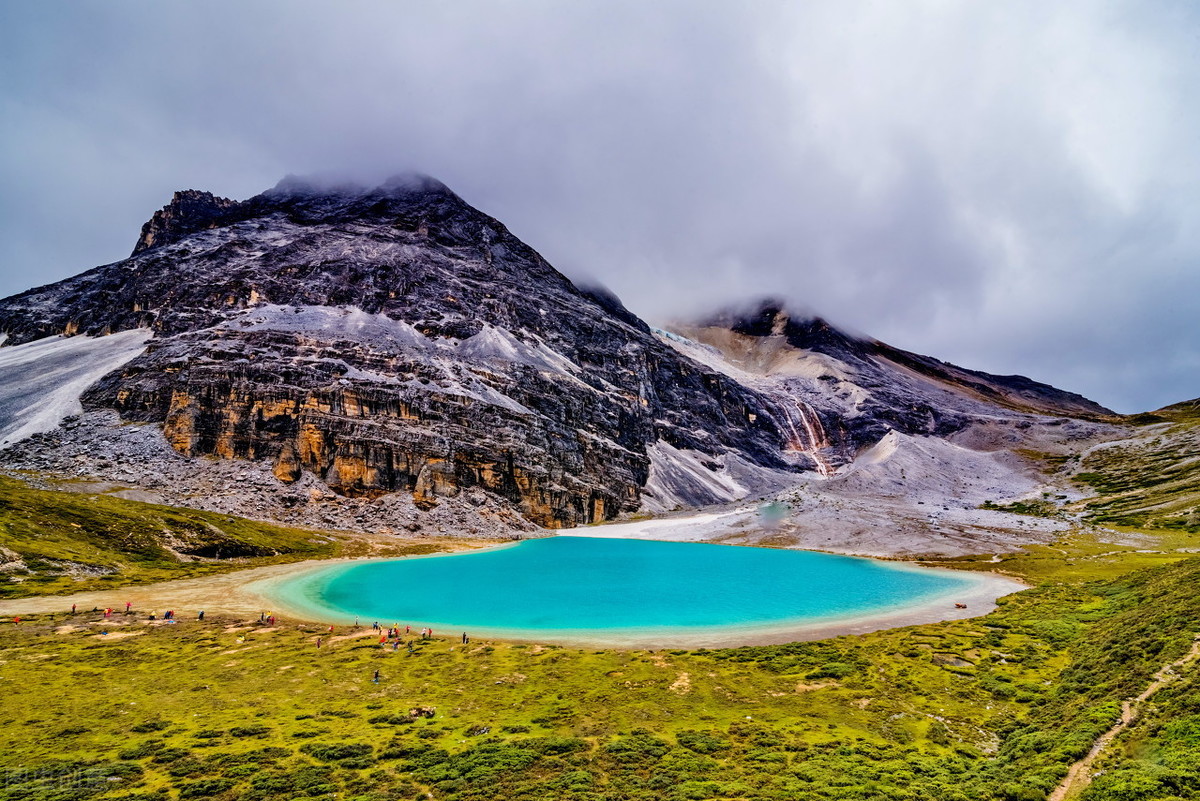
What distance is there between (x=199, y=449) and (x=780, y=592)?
12225 centimetres

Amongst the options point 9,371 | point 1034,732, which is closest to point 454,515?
point 1034,732

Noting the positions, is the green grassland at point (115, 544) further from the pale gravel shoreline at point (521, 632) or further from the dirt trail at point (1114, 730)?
the dirt trail at point (1114, 730)

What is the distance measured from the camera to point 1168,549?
8456 centimetres

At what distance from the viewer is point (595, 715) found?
26.7 metres

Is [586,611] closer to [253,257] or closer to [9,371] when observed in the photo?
[9,371]

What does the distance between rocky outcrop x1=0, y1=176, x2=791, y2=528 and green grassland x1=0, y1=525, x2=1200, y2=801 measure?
86.4 meters

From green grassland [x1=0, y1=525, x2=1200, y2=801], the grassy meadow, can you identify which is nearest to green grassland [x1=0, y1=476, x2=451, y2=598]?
the grassy meadow

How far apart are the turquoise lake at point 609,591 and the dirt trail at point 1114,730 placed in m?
28.3

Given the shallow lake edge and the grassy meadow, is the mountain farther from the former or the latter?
the grassy meadow

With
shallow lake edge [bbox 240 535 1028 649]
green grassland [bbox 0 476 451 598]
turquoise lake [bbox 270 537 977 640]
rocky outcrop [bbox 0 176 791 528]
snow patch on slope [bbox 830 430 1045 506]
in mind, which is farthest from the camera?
snow patch on slope [bbox 830 430 1045 506]

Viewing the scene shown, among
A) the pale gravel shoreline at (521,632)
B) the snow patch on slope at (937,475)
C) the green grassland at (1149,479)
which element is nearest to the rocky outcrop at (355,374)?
the pale gravel shoreline at (521,632)

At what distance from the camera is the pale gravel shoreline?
139ft

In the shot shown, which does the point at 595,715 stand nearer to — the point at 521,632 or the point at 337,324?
the point at 521,632

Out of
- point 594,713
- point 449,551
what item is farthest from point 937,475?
point 594,713
